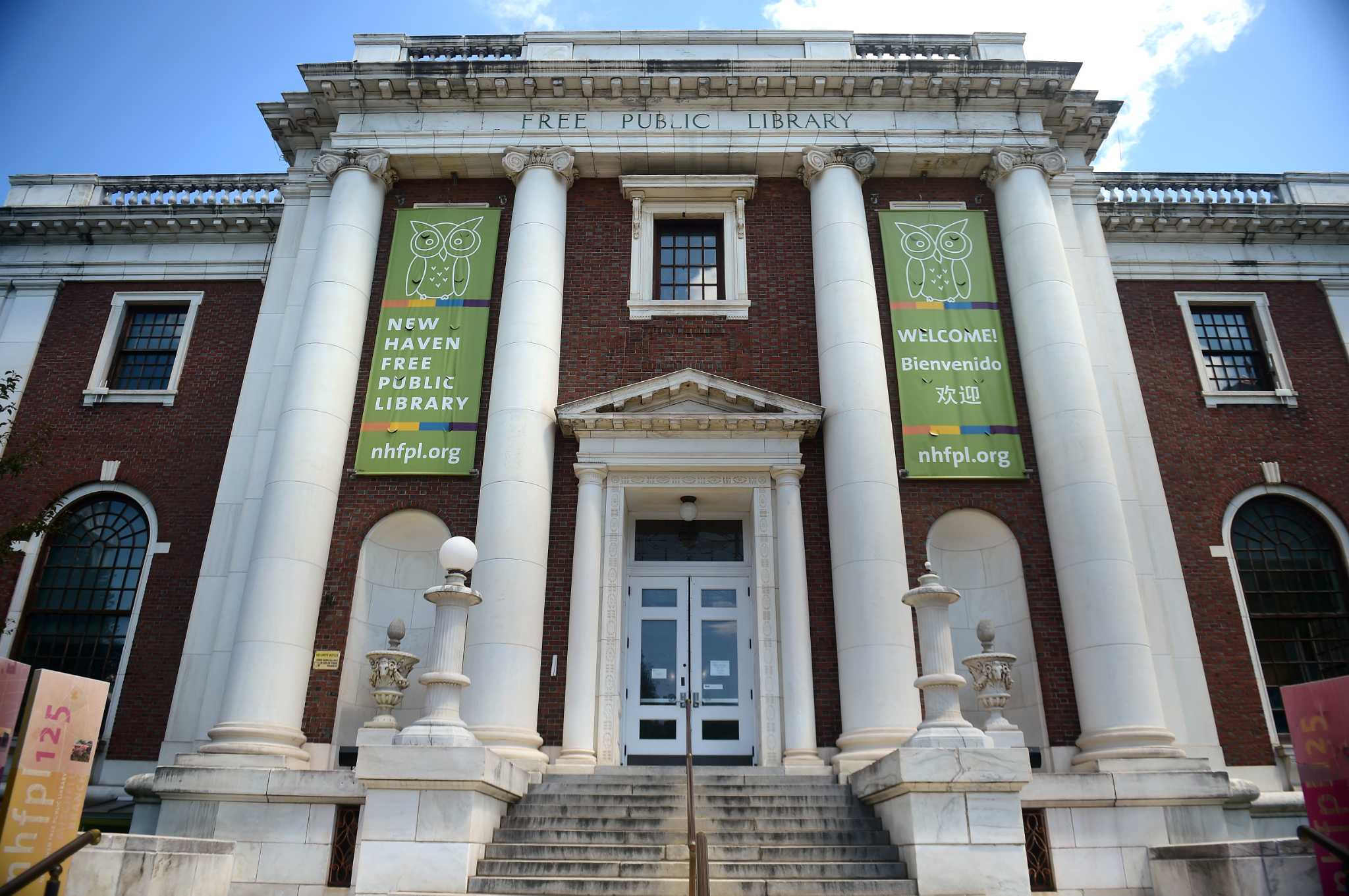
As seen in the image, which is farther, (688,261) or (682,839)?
(688,261)

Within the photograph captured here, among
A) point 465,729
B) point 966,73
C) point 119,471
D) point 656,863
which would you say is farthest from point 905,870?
point 119,471

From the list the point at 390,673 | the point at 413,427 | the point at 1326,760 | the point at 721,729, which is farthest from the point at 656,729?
the point at 1326,760

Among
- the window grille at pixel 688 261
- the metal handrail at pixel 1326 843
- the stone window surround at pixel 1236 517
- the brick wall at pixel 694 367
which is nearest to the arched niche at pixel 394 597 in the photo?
the brick wall at pixel 694 367

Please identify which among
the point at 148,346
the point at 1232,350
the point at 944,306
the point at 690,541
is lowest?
the point at 690,541

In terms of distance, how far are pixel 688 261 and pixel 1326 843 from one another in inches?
579

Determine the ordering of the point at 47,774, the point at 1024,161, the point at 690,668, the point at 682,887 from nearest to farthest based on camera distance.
→ the point at 47,774 → the point at 682,887 → the point at 690,668 → the point at 1024,161

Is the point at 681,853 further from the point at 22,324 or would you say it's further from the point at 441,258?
the point at 22,324

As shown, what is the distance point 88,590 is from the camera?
18016 millimetres

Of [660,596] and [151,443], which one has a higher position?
[151,443]

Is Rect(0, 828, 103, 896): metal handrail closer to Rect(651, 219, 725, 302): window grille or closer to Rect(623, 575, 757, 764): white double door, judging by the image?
Rect(623, 575, 757, 764): white double door

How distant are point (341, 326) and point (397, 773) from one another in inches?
374

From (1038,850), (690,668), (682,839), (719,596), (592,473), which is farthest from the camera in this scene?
(719,596)

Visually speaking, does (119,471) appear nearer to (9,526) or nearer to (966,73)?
(9,526)

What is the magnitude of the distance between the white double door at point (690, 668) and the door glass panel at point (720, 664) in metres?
0.01
